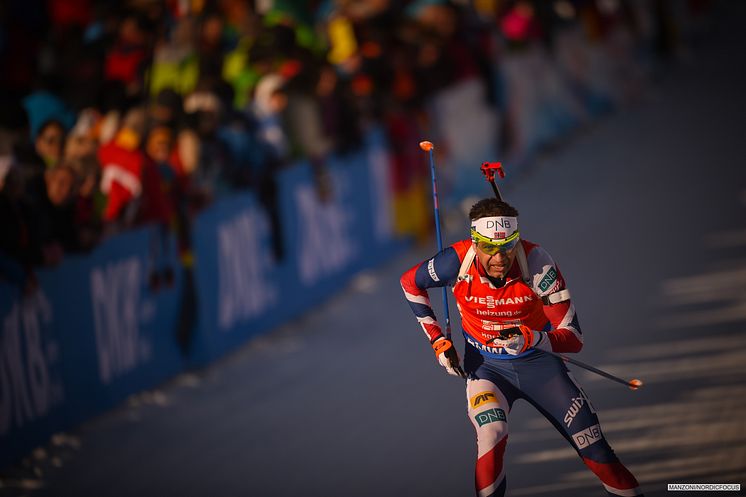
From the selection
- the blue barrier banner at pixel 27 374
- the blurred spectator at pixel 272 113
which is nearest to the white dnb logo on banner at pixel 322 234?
the blurred spectator at pixel 272 113

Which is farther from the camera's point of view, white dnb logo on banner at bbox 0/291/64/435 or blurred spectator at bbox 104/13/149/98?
blurred spectator at bbox 104/13/149/98

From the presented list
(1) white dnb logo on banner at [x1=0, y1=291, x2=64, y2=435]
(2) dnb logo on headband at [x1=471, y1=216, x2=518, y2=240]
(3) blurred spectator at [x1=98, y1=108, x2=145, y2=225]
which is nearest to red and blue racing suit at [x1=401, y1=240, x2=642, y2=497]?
(2) dnb logo on headband at [x1=471, y1=216, x2=518, y2=240]

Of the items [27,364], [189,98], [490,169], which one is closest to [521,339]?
[490,169]

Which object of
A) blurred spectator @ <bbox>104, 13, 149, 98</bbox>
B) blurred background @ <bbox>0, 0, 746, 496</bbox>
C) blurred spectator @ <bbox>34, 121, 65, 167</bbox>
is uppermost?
blurred spectator @ <bbox>104, 13, 149, 98</bbox>

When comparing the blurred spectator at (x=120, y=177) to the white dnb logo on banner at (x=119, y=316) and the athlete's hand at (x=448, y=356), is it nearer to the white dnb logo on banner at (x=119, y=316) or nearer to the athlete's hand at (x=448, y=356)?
the white dnb logo on banner at (x=119, y=316)

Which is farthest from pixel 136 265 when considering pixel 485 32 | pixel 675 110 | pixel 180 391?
pixel 675 110

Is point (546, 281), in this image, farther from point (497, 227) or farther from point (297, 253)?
point (297, 253)

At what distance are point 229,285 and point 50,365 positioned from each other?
99.5 inches

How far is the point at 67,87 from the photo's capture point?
450 inches

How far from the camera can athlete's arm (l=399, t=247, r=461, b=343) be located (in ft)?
22.8

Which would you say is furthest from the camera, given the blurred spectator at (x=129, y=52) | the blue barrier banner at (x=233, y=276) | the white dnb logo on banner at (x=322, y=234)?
the white dnb logo on banner at (x=322, y=234)

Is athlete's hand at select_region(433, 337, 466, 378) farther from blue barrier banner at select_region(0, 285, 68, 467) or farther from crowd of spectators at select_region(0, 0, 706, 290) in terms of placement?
crowd of spectators at select_region(0, 0, 706, 290)

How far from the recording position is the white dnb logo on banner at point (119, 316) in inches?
374

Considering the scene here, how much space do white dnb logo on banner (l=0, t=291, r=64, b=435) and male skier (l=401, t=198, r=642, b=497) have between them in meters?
3.19
